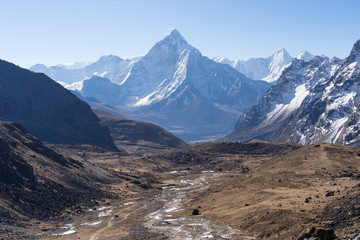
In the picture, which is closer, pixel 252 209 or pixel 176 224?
pixel 252 209

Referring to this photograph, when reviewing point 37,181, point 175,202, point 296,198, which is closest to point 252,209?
point 296,198

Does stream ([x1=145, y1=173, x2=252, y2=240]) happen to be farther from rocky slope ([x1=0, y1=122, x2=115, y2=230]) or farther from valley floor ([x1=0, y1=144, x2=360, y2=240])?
rocky slope ([x1=0, y1=122, x2=115, y2=230])

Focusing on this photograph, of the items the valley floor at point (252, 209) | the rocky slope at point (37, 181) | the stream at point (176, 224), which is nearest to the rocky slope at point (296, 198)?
the valley floor at point (252, 209)

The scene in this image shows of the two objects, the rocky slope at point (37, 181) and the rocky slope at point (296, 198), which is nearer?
the rocky slope at point (296, 198)

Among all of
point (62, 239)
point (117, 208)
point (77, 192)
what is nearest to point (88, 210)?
point (117, 208)

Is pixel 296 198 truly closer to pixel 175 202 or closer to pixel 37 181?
pixel 175 202

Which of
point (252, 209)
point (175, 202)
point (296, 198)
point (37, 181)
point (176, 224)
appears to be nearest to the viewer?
point (252, 209)

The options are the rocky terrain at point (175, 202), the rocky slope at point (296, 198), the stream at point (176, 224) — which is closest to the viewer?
the rocky slope at point (296, 198)

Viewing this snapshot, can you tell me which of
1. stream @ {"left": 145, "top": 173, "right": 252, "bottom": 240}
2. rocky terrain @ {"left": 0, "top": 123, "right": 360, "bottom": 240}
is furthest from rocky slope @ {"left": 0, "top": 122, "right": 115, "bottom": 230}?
stream @ {"left": 145, "top": 173, "right": 252, "bottom": 240}

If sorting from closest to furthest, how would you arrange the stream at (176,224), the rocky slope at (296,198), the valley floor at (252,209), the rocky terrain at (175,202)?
Result: the rocky slope at (296,198) < the valley floor at (252,209) < the rocky terrain at (175,202) < the stream at (176,224)

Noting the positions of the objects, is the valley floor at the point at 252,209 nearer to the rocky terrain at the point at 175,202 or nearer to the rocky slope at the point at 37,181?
the rocky terrain at the point at 175,202

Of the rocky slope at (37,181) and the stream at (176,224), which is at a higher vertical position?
the rocky slope at (37,181)

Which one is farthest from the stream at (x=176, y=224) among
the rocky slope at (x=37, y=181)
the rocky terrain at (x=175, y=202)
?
the rocky slope at (x=37, y=181)

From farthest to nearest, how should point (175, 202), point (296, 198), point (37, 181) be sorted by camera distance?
point (175, 202) → point (37, 181) → point (296, 198)
